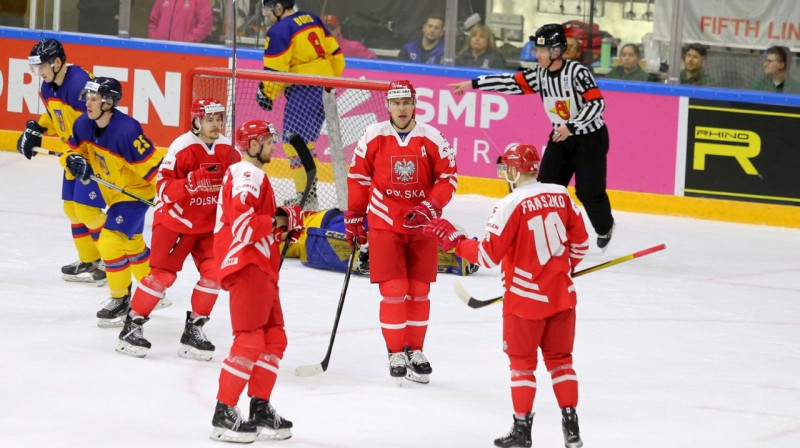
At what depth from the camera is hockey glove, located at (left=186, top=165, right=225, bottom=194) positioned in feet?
18.3

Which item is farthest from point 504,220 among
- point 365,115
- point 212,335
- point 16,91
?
point 16,91

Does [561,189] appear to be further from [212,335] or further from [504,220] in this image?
[212,335]

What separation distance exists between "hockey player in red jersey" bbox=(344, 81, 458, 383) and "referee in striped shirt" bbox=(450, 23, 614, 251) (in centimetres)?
203

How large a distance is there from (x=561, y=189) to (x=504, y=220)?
241mm

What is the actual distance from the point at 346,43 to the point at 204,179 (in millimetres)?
4730

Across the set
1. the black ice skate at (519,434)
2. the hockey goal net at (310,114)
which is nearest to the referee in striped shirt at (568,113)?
the hockey goal net at (310,114)

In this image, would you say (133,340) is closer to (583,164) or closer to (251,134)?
(251,134)

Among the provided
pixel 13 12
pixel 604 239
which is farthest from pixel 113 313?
pixel 13 12

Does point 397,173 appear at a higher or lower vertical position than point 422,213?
higher

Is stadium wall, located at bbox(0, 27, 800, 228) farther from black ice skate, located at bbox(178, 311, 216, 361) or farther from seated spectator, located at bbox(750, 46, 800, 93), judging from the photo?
black ice skate, located at bbox(178, 311, 216, 361)

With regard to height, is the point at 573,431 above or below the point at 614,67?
below

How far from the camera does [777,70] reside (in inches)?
364

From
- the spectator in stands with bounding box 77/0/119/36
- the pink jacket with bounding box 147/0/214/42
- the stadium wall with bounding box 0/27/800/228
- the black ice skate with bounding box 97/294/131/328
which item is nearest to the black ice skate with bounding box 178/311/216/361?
the black ice skate with bounding box 97/294/131/328

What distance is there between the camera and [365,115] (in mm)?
8703
